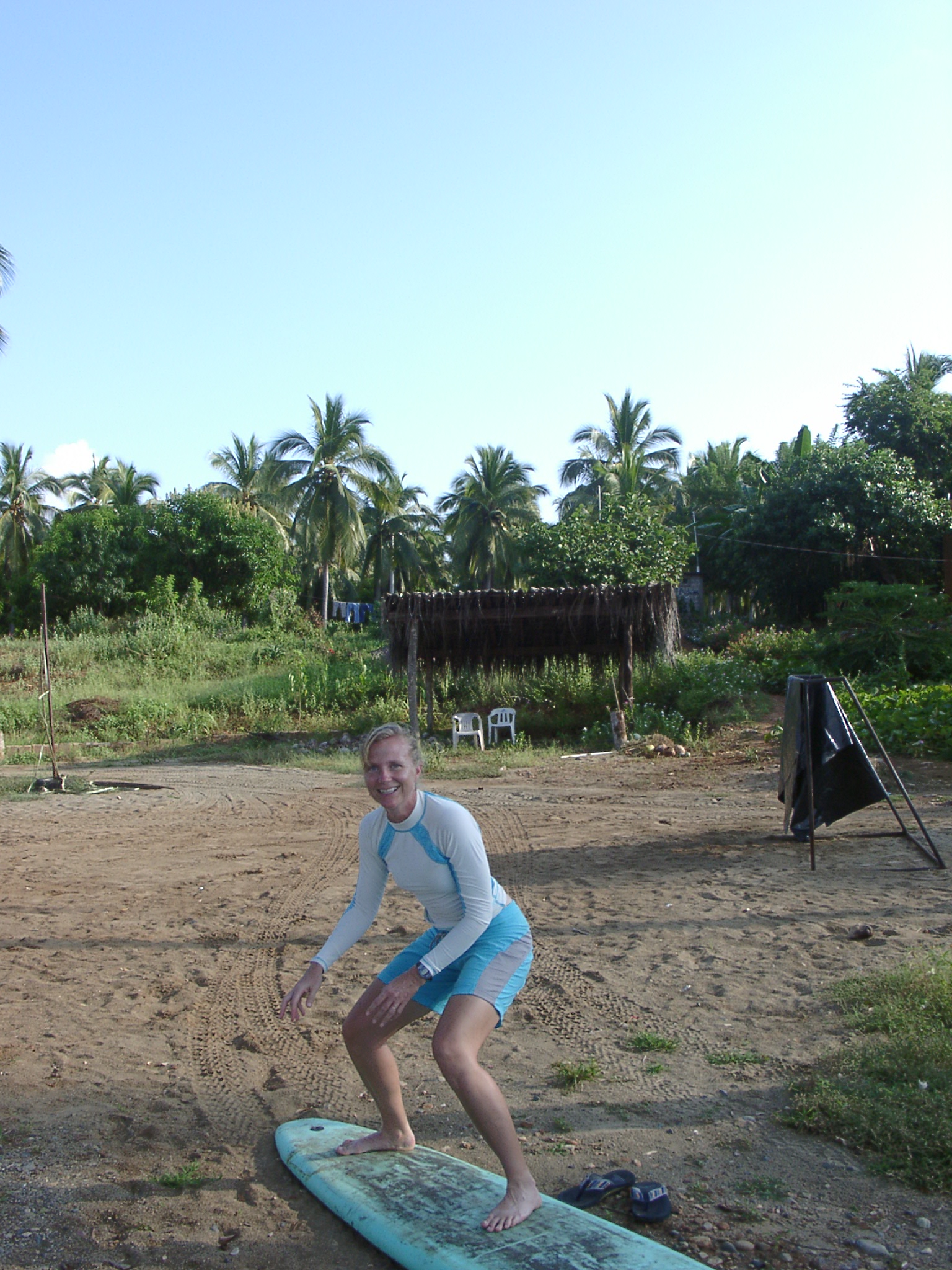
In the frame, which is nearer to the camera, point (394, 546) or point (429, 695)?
point (429, 695)

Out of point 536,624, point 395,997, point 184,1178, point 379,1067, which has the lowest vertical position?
point 184,1178

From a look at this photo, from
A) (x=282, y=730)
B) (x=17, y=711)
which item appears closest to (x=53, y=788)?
(x=282, y=730)

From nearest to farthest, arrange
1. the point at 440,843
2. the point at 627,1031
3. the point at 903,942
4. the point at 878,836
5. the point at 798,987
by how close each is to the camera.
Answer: the point at 440,843 < the point at 627,1031 < the point at 798,987 < the point at 903,942 < the point at 878,836

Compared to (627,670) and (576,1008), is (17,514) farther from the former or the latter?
(576,1008)

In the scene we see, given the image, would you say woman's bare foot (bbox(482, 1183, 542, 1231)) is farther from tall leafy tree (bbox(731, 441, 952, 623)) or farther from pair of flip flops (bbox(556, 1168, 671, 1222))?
tall leafy tree (bbox(731, 441, 952, 623))

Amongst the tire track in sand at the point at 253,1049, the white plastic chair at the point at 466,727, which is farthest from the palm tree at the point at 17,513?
the tire track in sand at the point at 253,1049

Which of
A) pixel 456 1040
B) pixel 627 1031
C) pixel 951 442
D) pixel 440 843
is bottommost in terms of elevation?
pixel 627 1031

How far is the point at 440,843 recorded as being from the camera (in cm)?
304

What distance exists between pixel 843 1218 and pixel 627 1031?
1.68m

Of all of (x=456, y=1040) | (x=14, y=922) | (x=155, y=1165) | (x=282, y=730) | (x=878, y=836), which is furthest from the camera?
(x=282, y=730)

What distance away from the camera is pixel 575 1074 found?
4.22 m

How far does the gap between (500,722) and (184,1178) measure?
635 inches

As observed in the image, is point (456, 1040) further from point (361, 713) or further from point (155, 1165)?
point (361, 713)

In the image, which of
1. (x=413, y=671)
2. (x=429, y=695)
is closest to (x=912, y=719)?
(x=413, y=671)
